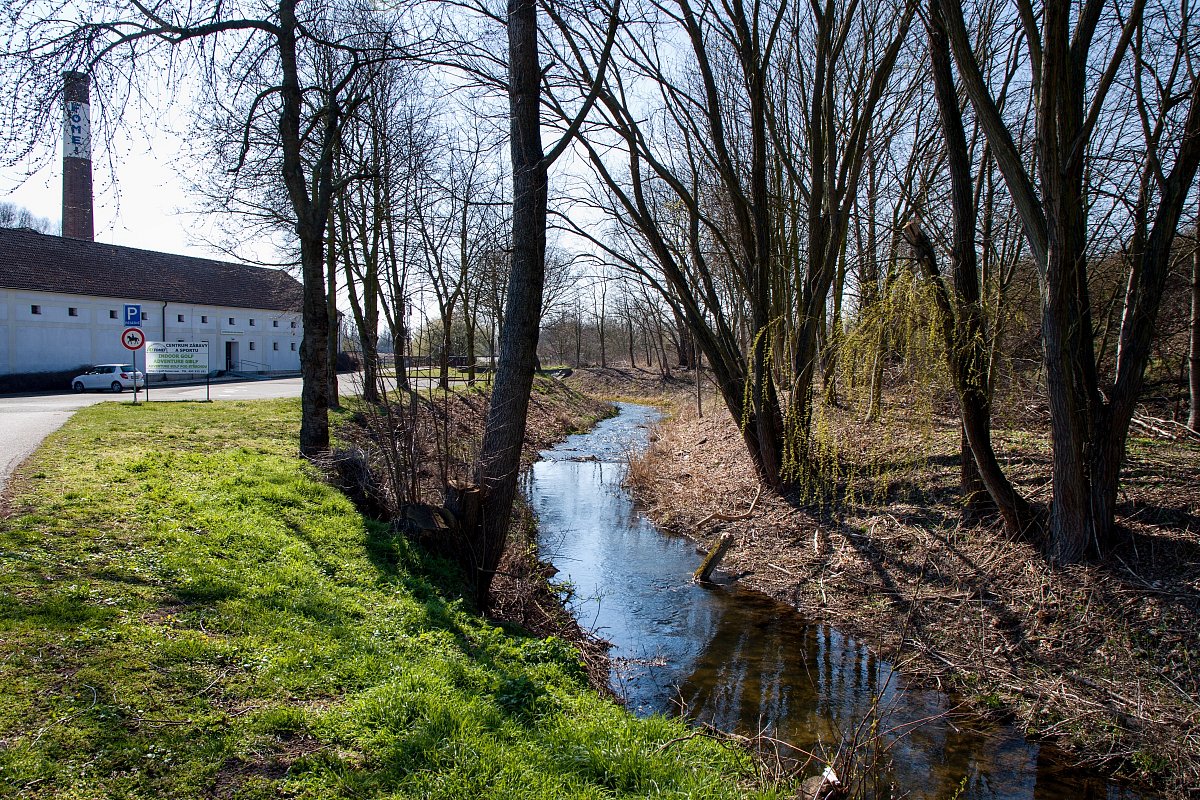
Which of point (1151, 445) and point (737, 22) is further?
point (737, 22)

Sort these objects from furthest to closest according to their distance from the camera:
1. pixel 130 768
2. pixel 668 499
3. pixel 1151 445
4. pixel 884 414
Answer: pixel 668 499
pixel 1151 445
pixel 884 414
pixel 130 768

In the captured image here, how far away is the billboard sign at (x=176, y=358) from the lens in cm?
1898

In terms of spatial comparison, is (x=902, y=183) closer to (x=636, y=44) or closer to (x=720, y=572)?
(x=636, y=44)

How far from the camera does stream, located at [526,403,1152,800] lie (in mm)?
4844

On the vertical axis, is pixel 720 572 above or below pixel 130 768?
below

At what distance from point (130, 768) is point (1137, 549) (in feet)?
27.5

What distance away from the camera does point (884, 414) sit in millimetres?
6336

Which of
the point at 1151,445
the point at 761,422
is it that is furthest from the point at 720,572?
the point at 1151,445

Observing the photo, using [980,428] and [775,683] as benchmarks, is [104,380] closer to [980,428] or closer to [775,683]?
[775,683]

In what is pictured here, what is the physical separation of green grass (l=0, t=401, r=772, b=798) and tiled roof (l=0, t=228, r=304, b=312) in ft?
65.8

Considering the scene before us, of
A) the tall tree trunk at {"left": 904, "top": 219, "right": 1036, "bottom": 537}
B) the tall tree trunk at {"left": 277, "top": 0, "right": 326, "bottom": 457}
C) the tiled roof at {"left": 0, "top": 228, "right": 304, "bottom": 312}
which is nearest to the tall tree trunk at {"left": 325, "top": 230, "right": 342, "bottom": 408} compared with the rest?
the tall tree trunk at {"left": 277, "top": 0, "right": 326, "bottom": 457}

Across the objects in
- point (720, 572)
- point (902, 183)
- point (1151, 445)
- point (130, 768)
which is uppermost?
point (902, 183)

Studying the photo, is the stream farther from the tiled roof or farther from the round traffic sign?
the tiled roof

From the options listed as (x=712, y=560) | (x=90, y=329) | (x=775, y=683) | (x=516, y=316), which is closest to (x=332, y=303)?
(x=516, y=316)
